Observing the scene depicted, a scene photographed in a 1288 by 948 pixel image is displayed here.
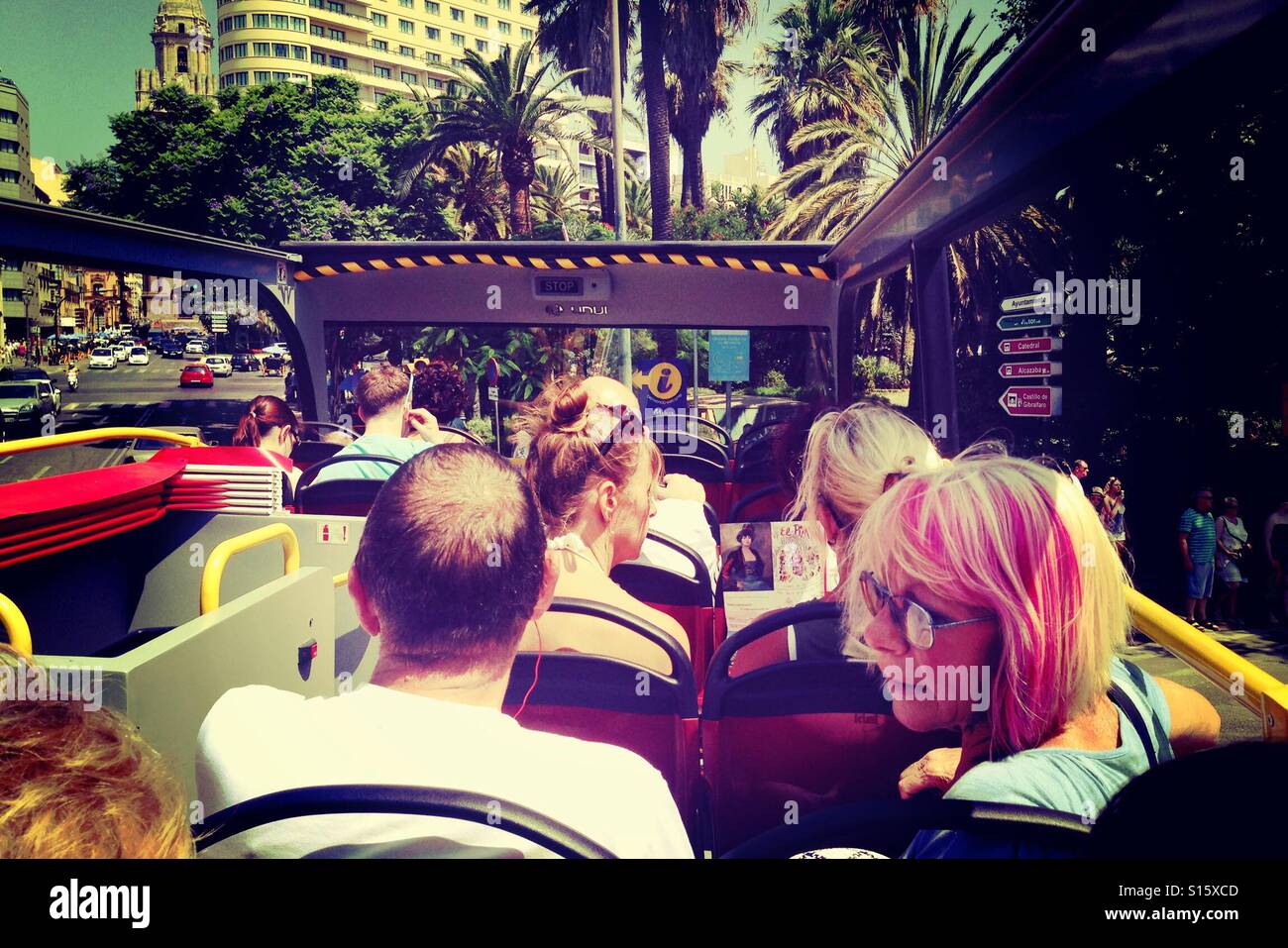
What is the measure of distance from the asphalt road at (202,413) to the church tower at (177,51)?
7.08ft

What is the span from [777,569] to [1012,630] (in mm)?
1201

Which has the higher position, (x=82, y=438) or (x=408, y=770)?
(x=82, y=438)

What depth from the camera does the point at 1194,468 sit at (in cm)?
335

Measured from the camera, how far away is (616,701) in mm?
1969

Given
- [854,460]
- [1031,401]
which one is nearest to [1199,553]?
[1031,401]

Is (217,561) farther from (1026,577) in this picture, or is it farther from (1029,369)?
(1029,369)

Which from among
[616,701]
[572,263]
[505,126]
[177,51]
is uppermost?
[505,126]

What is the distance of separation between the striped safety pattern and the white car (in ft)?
2.11

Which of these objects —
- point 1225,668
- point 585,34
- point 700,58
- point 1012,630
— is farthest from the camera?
point 585,34

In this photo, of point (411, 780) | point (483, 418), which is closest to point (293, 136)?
point (483, 418)

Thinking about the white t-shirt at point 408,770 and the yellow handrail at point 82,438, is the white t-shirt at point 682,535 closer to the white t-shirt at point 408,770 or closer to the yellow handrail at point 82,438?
the white t-shirt at point 408,770

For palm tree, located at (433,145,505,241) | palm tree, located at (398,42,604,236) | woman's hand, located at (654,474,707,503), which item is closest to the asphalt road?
woman's hand, located at (654,474,707,503)
